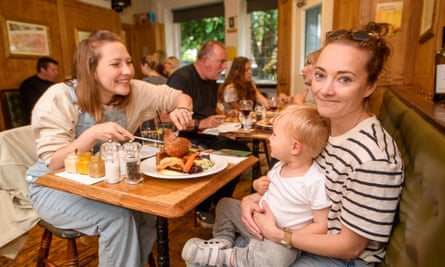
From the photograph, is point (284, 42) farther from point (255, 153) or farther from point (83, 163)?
point (83, 163)

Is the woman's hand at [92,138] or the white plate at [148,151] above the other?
the woman's hand at [92,138]

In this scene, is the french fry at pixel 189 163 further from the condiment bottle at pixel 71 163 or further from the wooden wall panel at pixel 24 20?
the wooden wall panel at pixel 24 20

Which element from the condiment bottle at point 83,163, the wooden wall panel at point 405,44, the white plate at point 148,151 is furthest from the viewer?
the wooden wall panel at point 405,44

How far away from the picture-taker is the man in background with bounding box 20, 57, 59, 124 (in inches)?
174

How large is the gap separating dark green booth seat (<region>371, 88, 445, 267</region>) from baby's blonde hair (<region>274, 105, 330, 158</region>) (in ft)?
0.84

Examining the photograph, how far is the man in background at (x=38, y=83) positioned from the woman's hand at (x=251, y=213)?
4314 millimetres

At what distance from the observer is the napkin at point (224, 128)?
2062 millimetres

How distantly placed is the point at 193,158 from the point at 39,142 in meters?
0.67

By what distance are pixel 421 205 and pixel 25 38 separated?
5.54 meters

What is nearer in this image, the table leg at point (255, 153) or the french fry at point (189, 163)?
the french fry at point (189, 163)

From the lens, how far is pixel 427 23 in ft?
7.39

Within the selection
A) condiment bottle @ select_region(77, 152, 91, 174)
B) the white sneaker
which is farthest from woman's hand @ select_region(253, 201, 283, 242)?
condiment bottle @ select_region(77, 152, 91, 174)

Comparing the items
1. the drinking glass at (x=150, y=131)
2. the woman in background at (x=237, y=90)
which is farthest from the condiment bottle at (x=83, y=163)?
the woman in background at (x=237, y=90)

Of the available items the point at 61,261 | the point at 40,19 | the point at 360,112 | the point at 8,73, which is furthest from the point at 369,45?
the point at 40,19
